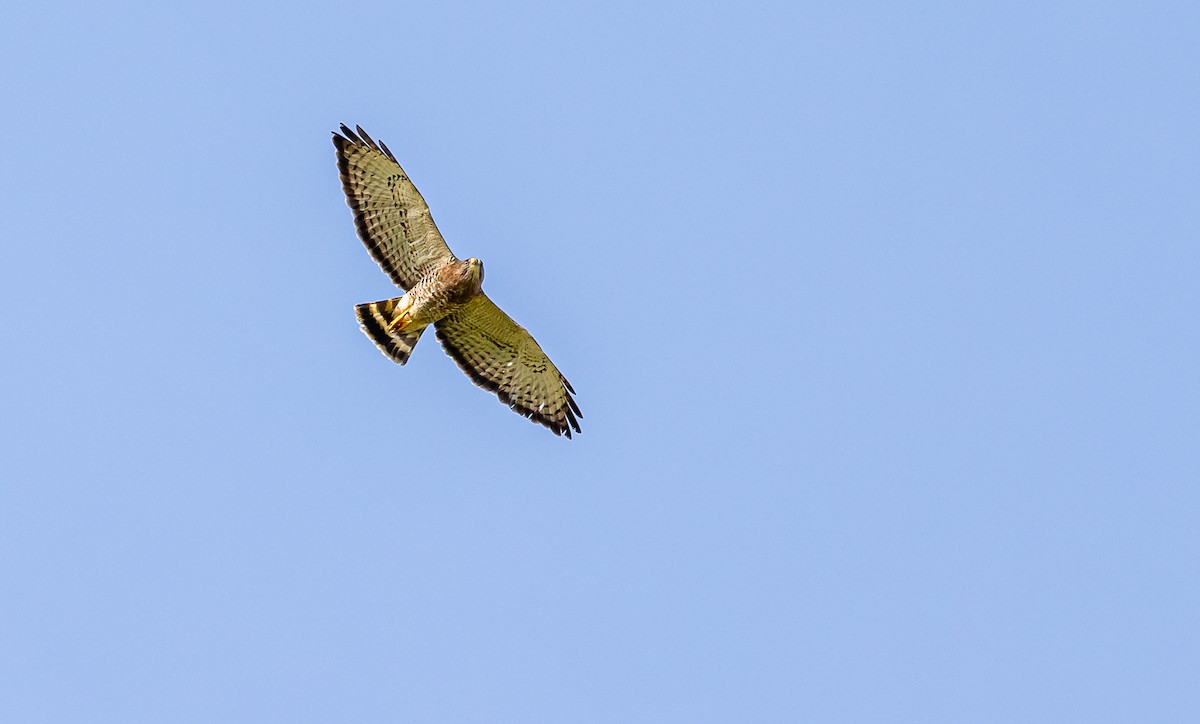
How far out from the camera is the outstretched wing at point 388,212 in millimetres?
18359

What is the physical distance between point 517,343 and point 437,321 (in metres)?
0.82

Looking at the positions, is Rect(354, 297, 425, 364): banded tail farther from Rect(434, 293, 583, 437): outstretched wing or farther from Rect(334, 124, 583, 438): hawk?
Rect(434, 293, 583, 437): outstretched wing

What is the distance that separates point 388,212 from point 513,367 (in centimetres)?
210

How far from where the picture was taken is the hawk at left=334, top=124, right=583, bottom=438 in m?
18.3

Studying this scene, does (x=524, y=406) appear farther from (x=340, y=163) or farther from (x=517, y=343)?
(x=340, y=163)

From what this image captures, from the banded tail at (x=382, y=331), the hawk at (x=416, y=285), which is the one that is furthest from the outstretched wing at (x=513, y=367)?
the banded tail at (x=382, y=331)

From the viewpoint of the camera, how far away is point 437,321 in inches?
750

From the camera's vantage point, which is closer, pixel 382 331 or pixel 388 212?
pixel 388 212

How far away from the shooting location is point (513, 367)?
19.5 metres

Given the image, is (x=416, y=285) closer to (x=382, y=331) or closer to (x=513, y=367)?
(x=382, y=331)

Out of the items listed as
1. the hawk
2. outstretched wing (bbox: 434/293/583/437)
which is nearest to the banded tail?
the hawk

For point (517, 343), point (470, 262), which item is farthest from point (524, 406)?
point (470, 262)

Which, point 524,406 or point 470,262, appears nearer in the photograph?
point 470,262

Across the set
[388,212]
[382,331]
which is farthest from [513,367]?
[388,212]
